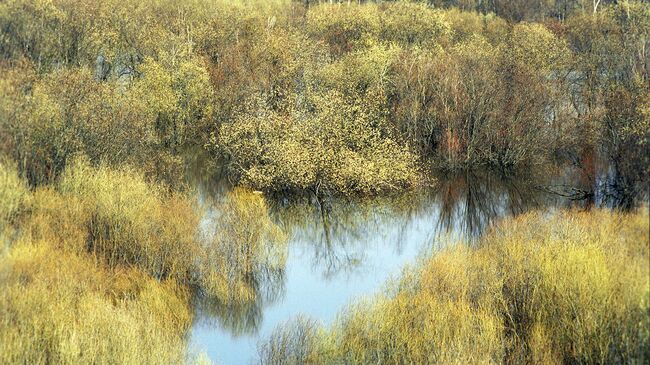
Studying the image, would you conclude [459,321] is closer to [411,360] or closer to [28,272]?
[411,360]

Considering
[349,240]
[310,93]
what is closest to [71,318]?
[349,240]

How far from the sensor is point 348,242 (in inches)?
1262

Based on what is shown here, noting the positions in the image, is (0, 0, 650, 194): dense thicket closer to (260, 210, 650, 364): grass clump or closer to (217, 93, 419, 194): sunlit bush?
(217, 93, 419, 194): sunlit bush

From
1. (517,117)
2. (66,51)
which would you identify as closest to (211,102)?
(66,51)

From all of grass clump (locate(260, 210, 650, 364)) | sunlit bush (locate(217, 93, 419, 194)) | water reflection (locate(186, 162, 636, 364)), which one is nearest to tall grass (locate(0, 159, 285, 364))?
water reflection (locate(186, 162, 636, 364))

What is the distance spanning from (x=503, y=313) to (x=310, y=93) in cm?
2388

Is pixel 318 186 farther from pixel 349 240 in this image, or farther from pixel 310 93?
pixel 310 93

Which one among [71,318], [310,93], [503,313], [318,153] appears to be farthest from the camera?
[310,93]

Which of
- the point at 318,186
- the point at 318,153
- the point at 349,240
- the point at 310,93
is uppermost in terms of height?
the point at 310,93

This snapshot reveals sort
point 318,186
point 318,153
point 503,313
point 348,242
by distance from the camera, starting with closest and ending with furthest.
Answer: point 503,313, point 348,242, point 318,153, point 318,186

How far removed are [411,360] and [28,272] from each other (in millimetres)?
9912

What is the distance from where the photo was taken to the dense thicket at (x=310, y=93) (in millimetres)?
33844

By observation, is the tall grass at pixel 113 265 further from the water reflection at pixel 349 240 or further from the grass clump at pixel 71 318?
the water reflection at pixel 349 240

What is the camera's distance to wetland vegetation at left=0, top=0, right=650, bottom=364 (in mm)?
18141
